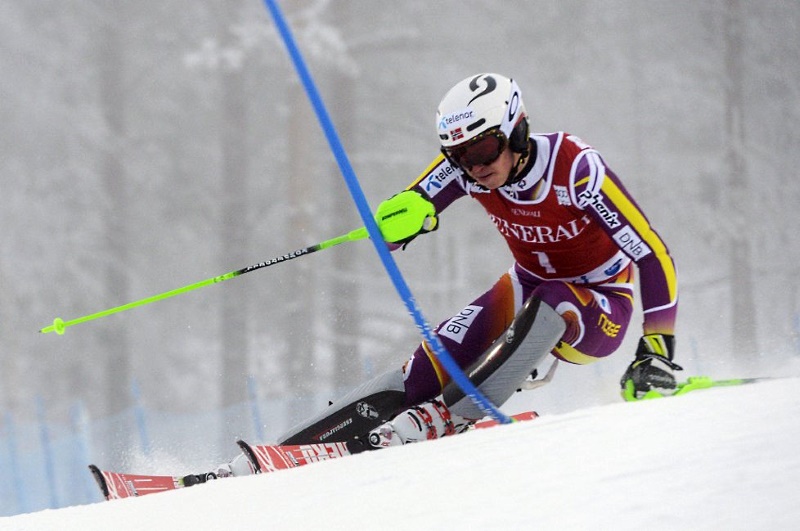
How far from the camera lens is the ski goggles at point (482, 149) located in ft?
12.0

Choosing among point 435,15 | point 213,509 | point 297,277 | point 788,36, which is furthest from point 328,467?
point 788,36

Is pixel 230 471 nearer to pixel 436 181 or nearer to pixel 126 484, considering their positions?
pixel 126 484

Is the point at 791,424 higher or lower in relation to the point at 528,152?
lower

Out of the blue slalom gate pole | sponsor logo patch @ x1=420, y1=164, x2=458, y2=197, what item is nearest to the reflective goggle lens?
sponsor logo patch @ x1=420, y1=164, x2=458, y2=197

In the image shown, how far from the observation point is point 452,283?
15.2m

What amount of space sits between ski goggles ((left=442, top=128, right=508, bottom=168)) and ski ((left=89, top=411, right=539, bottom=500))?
1.12 metres

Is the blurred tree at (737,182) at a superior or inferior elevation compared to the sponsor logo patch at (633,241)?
superior

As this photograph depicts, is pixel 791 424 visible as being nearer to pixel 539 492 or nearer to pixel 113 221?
pixel 539 492

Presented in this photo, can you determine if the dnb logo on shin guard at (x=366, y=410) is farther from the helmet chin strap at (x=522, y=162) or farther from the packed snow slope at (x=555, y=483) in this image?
the helmet chin strap at (x=522, y=162)

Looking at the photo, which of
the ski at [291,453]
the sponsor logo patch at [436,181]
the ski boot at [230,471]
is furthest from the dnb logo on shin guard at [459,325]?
the ski boot at [230,471]

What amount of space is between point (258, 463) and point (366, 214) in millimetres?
1157

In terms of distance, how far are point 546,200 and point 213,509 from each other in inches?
82.3

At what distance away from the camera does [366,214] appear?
10.7ft

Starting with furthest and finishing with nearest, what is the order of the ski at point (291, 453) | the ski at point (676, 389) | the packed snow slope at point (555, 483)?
the ski at point (291, 453) → the ski at point (676, 389) → the packed snow slope at point (555, 483)
